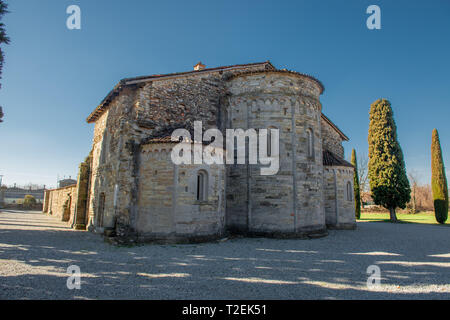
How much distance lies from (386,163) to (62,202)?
33.9m

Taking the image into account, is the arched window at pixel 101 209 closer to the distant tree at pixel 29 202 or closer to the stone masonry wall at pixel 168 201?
the stone masonry wall at pixel 168 201

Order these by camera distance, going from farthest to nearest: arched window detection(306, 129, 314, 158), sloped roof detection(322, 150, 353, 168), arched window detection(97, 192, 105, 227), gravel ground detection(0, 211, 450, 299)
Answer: sloped roof detection(322, 150, 353, 168), arched window detection(97, 192, 105, 227), arched window detection(306, 129, 314, 158), gravel ground detection(0, 211, 450, 299)

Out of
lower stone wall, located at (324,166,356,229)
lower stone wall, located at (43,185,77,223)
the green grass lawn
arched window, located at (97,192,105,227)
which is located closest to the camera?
arched window, located at (97,192,105,227)

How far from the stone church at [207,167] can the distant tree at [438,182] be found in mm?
15729

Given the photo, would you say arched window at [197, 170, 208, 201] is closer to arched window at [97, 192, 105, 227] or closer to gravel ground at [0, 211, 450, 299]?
gravel ground at [0, 211, 450, 299]

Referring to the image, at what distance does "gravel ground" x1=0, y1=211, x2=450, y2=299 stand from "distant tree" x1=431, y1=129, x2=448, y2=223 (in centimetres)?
1815

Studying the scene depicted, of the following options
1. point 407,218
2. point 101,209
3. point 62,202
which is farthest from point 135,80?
point 407,218

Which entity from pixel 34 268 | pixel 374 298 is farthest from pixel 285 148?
pixel 34 268

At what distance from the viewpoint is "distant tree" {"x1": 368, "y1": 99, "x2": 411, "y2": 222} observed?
79.0ft

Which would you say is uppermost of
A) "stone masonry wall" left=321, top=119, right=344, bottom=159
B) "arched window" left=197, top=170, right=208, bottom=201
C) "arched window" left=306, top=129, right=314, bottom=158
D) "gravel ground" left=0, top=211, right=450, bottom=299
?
"stone masonry wall" left=321, top=119, right=344, bottom=159

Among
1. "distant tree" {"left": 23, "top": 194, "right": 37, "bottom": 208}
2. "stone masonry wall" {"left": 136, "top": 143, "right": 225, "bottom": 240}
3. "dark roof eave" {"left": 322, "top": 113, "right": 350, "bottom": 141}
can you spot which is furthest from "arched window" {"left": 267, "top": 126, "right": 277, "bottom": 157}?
"distant tree" {"left": 23, "top": 194, "right": 37, "bottom": 208}

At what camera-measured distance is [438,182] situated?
1004 inches

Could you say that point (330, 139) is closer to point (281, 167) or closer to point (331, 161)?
point (331, 161)
